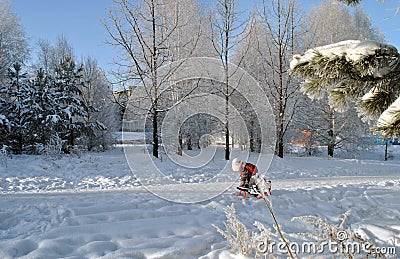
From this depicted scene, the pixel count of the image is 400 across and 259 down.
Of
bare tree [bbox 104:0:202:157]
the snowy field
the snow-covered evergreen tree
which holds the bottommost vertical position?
the snowy field

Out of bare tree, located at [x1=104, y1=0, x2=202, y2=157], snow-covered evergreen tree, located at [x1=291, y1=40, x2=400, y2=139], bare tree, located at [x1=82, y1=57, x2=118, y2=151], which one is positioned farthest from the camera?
bare tree, located at [x1=82, y1=57, x2=118, y2=151]

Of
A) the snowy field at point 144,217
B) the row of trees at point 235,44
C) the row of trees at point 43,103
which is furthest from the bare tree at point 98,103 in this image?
the snowy field at point 144,217

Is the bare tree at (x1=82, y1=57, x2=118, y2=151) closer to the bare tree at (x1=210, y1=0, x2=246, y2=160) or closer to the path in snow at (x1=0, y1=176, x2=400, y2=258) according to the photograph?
the bare tree at (x1=210, y1=0, x2=246, y2=160)

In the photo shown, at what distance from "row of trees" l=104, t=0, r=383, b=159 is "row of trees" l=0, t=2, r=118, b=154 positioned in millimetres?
2589

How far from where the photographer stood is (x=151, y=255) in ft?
8.20

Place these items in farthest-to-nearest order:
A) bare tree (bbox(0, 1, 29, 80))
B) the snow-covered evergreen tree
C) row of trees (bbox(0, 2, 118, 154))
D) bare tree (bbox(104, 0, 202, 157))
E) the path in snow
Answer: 1. bare tree (bbox(0, 1, 29, 80))
2. row of trees (bbox(0, 2, 118, 154))
3. bare tree (bbox(104, 0, 202, 157))
4. the path in snow
5. the snow-covered evergreen tree

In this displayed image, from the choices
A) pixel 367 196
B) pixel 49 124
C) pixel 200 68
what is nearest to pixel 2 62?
pixel 49 124

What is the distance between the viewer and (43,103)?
1388 centimetres

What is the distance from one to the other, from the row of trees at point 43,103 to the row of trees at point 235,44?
2.59 meters

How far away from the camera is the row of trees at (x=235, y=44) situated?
399 inches

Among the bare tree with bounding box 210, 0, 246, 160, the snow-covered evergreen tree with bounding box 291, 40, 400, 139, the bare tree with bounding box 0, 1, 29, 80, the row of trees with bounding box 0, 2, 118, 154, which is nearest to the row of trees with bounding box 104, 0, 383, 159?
the bare tree with bounding box 210, 0, 246, 160

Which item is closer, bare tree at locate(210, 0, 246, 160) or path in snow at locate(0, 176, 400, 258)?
path in snow at locate(0, 176, 400, 258)

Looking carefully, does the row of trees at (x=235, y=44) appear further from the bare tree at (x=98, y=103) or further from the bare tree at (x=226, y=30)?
the bare tree at (x=98, y=103)

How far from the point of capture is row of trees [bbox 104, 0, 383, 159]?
33.3 feet
